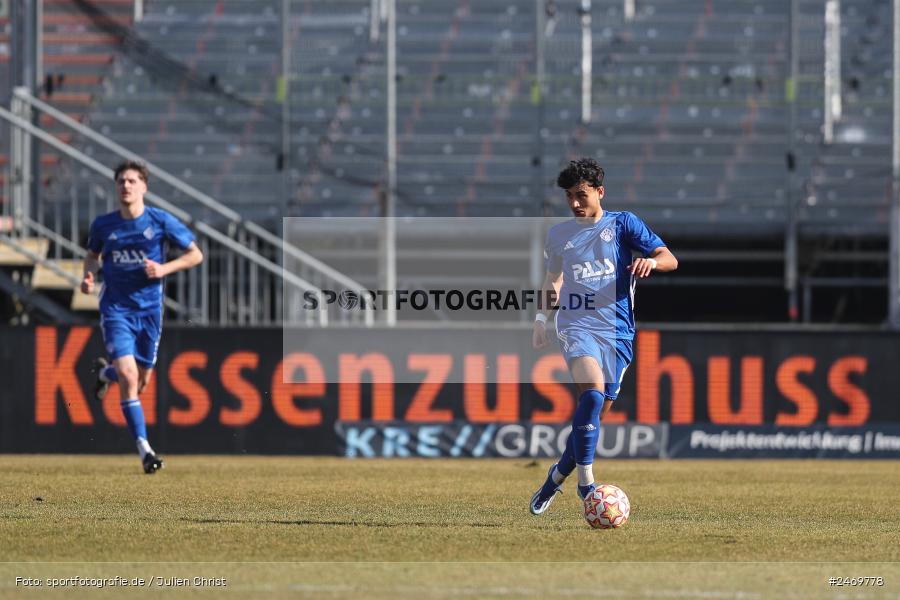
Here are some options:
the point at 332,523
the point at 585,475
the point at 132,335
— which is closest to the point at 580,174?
the point at 585,475

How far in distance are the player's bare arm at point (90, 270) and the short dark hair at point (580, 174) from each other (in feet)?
15.0

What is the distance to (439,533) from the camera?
8.23 m

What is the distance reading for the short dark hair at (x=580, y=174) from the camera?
8766 millimetres

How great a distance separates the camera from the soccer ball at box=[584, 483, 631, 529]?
8367 millimetres

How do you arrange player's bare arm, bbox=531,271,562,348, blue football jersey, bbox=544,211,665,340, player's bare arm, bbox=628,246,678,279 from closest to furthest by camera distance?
player's bare arm, bbox=628,246,678,279 < blue football jersey, bbox=544,211,665,340 < player's bare arm, bbox=531,271,562,348

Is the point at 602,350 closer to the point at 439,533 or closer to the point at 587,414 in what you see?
the point at 587,414

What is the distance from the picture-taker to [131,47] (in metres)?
24.0

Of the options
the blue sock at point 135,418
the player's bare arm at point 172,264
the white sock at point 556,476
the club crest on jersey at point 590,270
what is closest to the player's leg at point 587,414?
the white sock at point 556,476

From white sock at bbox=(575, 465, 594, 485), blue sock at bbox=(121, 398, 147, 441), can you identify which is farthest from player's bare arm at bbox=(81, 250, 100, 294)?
white sock at bbox=(575, 465, 594, 485)

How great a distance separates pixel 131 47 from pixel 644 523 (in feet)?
55.7

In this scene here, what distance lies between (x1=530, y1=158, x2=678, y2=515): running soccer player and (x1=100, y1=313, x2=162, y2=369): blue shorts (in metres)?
4.21

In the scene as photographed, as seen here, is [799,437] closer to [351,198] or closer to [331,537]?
[351,198]

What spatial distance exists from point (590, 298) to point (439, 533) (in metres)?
1.63

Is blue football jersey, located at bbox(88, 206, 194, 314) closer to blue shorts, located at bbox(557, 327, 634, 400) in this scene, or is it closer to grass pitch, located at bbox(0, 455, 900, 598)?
grass pitch, located at bbox(0, 455, 900, 598)
